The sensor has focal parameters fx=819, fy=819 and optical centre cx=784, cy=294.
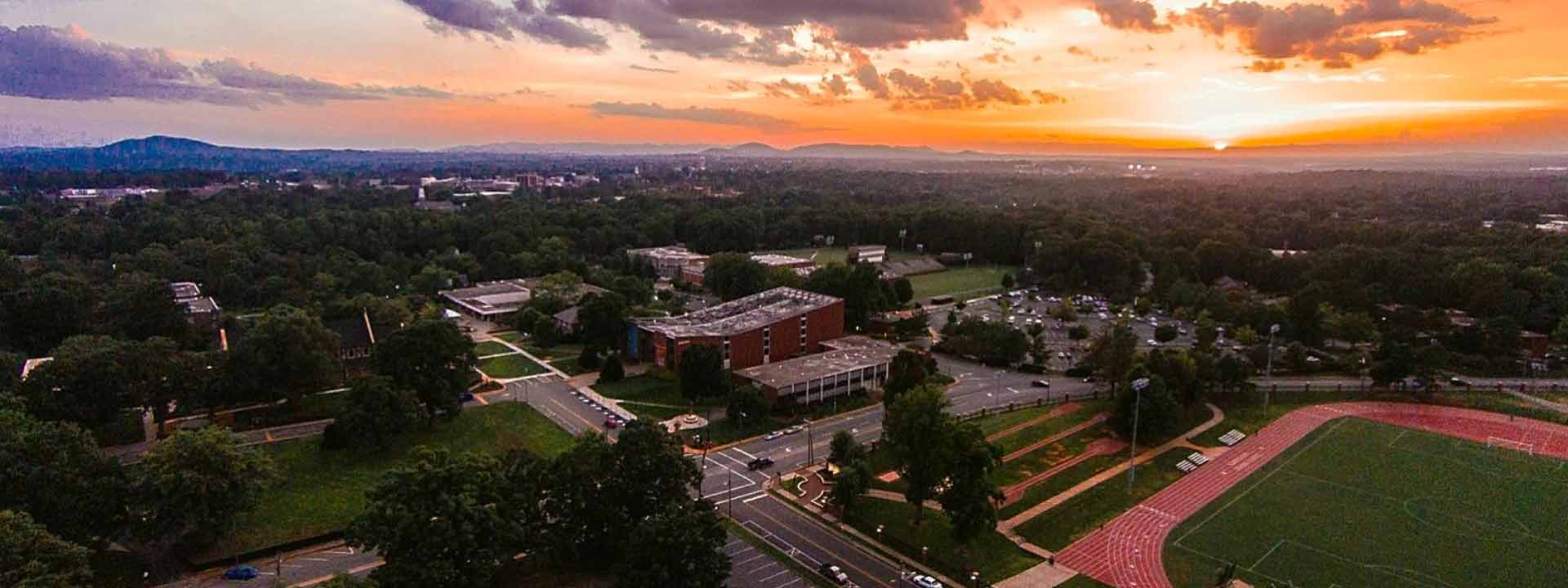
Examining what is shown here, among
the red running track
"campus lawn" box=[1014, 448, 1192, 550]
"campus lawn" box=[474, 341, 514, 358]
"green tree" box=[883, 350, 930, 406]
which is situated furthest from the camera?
"campus lawn" box=[474, 341, 514, 358]

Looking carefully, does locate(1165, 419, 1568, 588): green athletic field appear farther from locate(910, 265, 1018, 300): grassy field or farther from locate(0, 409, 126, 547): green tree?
locate(910, 265, 1018, 300): grassy field

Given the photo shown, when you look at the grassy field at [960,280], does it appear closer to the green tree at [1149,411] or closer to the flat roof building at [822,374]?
the flat roof building at [822,374]

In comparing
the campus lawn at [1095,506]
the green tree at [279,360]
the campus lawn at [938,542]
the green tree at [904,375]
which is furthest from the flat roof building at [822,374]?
the green tree at [279,360]

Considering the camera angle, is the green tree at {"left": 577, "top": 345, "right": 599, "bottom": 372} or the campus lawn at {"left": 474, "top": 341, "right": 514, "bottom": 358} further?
the campus lawn at {"left": 474, "top": 341, "right": 514, "bottom": 358}

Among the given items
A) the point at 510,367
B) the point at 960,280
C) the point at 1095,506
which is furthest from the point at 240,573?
the point at 960,280

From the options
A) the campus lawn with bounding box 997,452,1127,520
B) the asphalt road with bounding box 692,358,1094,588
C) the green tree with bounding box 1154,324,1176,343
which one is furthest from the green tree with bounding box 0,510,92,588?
the green tree with bounding box 1154,324,1176,343

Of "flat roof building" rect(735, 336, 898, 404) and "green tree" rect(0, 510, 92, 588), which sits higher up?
"green tree" rect(0, 510, 92, 588)

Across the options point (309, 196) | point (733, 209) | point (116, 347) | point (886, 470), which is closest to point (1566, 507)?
point (886, 470)

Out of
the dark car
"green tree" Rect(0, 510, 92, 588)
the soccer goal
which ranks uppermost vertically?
"green tree" Rect(0, 510, 92, 588)
